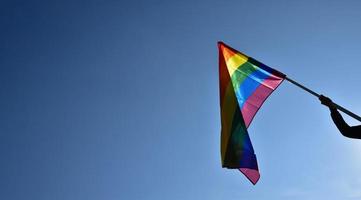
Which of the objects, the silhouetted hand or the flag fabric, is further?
the flag fabric

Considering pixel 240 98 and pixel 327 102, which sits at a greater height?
pixel 240 98

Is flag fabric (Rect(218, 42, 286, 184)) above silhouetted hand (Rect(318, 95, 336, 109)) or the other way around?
above

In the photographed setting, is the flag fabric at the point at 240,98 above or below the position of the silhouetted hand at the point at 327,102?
above

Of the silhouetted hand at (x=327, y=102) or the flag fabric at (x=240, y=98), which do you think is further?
the flag fabric at (x=240, y=98)

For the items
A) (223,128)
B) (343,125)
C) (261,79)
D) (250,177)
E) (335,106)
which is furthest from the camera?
(261,79)

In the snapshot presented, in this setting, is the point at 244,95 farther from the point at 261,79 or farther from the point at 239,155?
the point at 239,155

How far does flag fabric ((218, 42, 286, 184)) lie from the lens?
11664 millimetres

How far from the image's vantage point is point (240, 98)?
1343 cm

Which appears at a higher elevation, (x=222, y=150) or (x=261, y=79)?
(x=261, y=79)

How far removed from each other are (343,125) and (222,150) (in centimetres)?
415

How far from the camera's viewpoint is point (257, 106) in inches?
513

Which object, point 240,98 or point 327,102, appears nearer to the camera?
point 327,102

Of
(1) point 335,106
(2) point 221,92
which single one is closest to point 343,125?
(1) point 335,106

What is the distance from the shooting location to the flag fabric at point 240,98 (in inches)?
459
